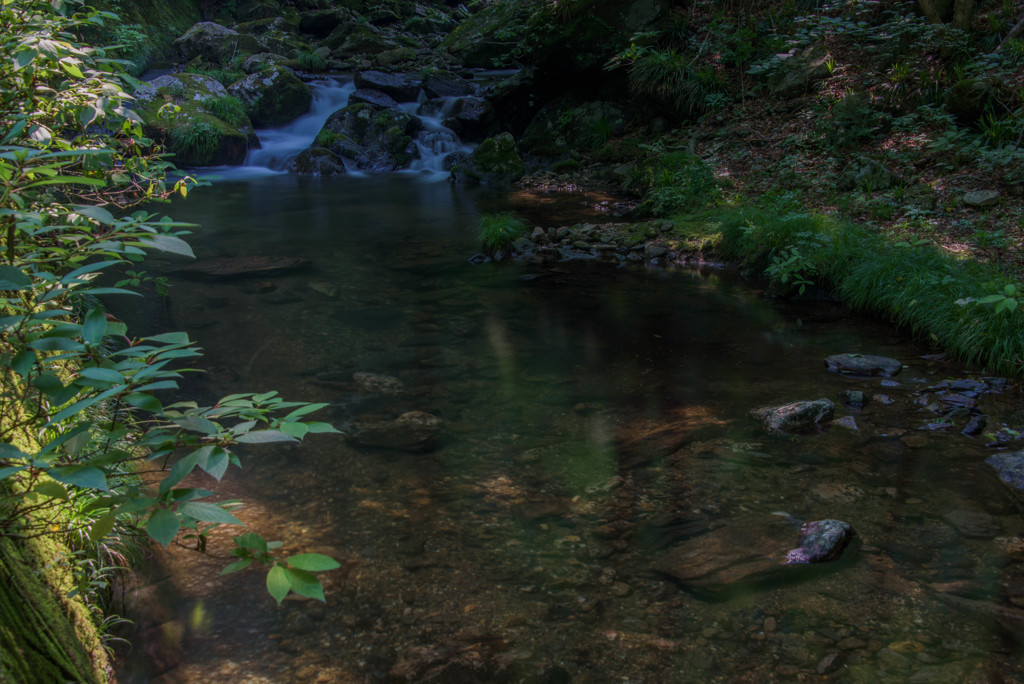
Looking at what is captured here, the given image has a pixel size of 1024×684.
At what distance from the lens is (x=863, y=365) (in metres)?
5.06

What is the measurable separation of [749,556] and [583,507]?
86cm

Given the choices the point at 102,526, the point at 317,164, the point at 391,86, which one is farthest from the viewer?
the point at 391,86

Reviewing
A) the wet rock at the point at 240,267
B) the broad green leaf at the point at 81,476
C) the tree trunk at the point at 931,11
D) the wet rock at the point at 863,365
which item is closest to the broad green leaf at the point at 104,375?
the broad green leaf at the point at 81,476

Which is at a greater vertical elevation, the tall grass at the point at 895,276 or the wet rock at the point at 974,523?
the tall grass at the point at 895,276

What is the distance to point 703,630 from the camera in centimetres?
259

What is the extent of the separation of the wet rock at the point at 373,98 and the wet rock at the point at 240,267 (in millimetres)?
11176

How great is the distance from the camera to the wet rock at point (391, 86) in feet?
63.8

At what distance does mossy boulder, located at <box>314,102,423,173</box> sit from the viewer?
1742 centimetres

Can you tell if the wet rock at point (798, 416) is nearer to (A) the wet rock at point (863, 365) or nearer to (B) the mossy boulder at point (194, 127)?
(A) the wet rock at point (863, 365)

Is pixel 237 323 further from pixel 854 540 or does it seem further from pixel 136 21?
pixel 136 21

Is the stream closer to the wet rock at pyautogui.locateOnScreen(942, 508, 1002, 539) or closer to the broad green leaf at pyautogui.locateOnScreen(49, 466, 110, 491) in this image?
the wet rock at pyautogui.locateOnScreen(942, 508, 1002, 539)

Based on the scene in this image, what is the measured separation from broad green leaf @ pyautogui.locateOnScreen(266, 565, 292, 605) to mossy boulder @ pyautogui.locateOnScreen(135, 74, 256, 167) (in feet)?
56.2

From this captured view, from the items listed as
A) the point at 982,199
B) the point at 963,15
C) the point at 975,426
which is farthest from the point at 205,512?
the point at 963,15

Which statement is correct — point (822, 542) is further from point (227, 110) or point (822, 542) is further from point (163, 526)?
point (227, 110)
